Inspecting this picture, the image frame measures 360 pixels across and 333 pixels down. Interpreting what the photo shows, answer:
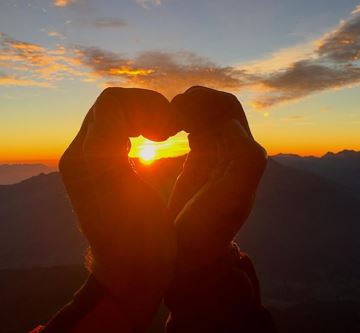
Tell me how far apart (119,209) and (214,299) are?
876 mm

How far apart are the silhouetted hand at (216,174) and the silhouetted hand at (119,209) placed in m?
0.13

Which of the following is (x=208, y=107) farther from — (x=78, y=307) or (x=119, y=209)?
(x=78, y=307)

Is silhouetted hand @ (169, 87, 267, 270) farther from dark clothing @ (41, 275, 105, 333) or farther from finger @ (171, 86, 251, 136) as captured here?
dark clothing @ (41, 275, 105, 333)

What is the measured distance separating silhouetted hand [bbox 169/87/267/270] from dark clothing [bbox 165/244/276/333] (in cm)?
20

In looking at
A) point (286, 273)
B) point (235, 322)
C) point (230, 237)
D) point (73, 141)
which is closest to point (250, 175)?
point (230, 237)

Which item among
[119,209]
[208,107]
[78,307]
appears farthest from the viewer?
[208,107]

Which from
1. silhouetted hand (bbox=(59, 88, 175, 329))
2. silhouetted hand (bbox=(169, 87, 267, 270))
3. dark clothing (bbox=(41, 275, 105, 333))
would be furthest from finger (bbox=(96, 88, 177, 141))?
dark clothing (bbox=(41, 275, 105, 333))

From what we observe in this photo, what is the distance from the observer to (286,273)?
195 meters

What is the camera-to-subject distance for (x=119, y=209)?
149cm

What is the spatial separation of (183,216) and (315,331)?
4459 inches

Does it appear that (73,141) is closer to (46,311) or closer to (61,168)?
(61,168)

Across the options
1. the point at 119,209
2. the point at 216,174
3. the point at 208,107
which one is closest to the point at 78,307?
the point at 119,209

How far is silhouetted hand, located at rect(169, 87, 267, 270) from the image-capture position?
1.64 meters

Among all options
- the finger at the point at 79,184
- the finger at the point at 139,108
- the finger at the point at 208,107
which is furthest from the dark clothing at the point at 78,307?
the finger at the point at 208,107
